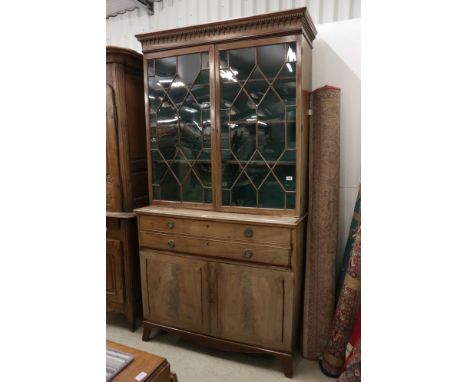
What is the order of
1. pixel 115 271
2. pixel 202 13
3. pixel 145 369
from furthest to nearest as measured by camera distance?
1. pixel 202 13
2. pixel 115 271
3. pixel 145 369

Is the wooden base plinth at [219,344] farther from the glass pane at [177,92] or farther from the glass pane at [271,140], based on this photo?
the glass pane at [177,92]

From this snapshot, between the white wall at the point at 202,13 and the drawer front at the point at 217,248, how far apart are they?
1868 mm

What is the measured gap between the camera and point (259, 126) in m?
1.85

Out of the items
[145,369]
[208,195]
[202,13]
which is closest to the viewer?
[145,369]

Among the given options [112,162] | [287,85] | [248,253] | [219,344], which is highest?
[287,85]

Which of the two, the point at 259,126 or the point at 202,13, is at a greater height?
the point at 202,13

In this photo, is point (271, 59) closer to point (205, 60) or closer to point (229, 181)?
point (205, 60)

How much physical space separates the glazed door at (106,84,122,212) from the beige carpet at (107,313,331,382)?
953mm

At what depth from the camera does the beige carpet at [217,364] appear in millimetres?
1775

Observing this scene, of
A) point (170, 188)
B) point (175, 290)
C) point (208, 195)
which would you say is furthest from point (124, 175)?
point (175, 290)

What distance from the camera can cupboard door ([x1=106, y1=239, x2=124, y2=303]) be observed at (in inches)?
87.5

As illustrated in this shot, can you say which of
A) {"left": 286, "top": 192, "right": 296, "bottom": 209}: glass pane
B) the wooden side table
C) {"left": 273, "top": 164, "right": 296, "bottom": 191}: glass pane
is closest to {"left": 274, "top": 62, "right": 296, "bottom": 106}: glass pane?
Result: {"left": 273, "top": 164, "right": 296, "bottom": 191}: glass pane

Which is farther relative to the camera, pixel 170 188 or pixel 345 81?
pixel 170 188

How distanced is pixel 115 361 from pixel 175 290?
3.11 ft
